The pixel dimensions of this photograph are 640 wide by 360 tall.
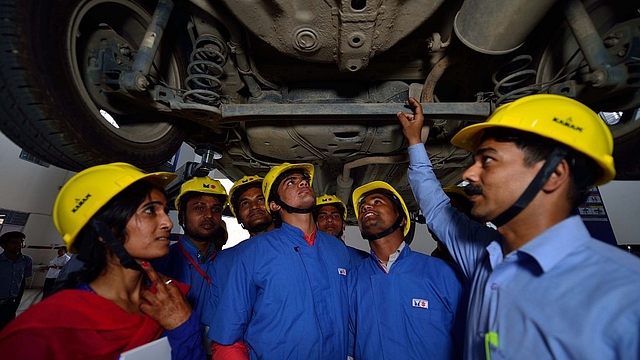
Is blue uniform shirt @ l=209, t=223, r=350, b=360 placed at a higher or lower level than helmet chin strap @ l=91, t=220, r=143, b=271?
lower

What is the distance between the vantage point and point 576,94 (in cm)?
155

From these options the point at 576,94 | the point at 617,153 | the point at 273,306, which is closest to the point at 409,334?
the point at 273,306

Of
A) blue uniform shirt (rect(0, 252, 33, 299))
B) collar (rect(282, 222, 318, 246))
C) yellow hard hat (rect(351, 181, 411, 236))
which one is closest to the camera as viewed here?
collar (rect(282, 222, 318, 246))

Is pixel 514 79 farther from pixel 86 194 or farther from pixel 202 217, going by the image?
pixel 202 217

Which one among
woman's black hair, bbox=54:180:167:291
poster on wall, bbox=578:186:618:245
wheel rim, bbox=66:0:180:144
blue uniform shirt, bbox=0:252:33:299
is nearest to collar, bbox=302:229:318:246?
woman's black hair, bbox=54:180:167:291

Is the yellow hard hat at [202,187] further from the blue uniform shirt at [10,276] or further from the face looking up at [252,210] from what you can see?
the blue uniform shirt at [10,276]

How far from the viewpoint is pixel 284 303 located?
5.15 ft

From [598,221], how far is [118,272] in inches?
150

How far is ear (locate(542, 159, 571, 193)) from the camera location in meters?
0.94

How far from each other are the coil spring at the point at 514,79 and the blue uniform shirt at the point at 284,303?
1.39 metres

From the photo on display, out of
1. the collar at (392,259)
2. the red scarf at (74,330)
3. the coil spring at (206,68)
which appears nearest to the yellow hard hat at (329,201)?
the collar at (392,259)

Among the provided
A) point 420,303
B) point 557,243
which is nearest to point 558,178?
point 557,243

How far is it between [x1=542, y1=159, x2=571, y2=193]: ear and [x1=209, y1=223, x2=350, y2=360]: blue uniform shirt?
1144 mm

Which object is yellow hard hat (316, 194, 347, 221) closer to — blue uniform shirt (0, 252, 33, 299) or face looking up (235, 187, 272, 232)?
face looking up (235, 187, 272, 232)
